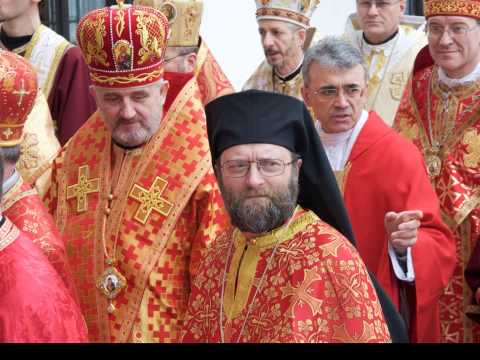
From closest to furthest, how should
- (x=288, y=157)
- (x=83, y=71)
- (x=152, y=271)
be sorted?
(x=288, y=157) < (x=152, y=271) < (x=83, y=71)

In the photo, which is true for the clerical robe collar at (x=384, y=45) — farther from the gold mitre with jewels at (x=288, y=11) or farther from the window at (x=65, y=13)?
the window at (x=65, y=13)

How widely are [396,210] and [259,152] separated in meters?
1.90

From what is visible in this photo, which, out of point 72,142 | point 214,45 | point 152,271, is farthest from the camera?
point 214,45

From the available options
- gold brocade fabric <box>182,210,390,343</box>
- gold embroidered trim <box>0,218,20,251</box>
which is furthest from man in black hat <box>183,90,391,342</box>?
gold embroidered trim <box>0,218,20,251</box>

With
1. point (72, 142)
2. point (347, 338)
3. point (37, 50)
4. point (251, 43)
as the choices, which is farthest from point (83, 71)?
point (347, 338)

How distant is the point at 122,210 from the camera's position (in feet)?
23.7

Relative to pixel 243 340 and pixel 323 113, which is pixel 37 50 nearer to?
pixel 323 113

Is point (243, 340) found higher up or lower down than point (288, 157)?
lower down

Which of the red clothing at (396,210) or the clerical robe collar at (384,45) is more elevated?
the clerical robe collar at (384,45)

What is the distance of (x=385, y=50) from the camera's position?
9.99 meters

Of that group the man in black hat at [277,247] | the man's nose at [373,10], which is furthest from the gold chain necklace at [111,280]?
the man's nose at [373,10]

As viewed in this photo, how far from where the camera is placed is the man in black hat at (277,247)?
5.57 m

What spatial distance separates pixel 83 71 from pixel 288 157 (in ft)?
12.1

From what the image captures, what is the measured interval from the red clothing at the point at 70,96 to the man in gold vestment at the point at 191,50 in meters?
0.52
